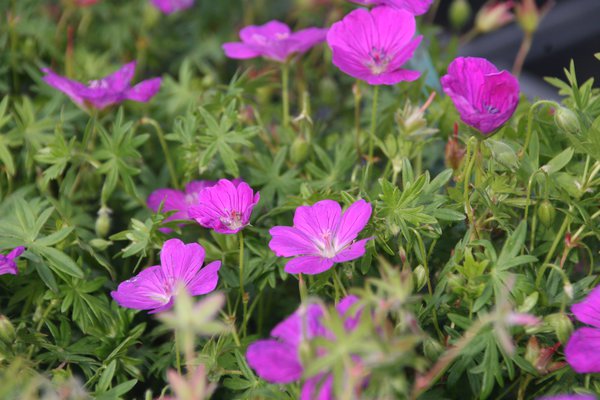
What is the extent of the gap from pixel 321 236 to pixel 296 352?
24cm

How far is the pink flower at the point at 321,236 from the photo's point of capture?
0.90 metres

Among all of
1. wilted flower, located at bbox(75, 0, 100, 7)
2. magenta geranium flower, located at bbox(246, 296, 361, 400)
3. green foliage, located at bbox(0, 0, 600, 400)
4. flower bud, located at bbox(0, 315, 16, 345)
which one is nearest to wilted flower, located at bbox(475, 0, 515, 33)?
green foliage, located at bbox(0, 0, 600, 400)

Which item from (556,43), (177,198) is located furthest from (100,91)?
(556,43)

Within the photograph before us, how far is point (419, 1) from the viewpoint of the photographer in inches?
44.2

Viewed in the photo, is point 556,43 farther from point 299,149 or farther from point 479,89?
point 479,89

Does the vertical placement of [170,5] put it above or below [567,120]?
below

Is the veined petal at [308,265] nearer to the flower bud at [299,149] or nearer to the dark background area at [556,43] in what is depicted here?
the flower bud at [299,149]

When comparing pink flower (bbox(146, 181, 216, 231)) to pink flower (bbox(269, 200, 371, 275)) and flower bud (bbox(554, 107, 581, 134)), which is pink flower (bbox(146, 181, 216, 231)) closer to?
pink flower (bbox(269, 200, 371, 275))

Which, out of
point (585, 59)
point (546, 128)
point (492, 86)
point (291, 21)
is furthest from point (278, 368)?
point (585, 59)

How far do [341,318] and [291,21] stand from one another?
150 cm

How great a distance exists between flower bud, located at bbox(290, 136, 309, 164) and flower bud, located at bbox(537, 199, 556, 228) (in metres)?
0.38

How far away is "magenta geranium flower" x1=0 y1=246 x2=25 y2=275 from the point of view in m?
0.96

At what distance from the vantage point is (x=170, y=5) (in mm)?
1732

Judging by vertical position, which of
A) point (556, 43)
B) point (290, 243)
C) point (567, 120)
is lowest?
point (556, 43)
